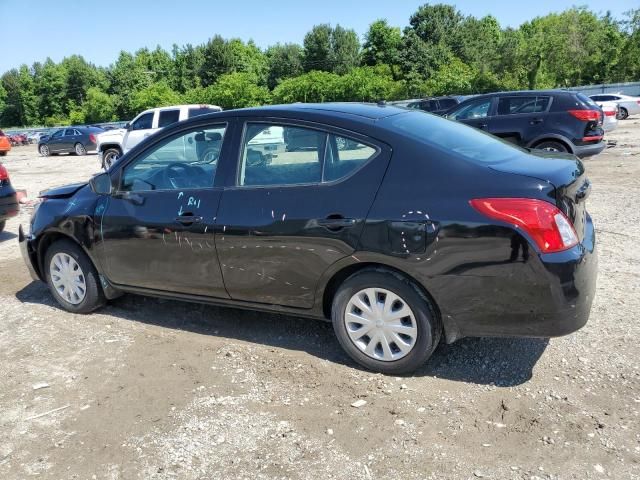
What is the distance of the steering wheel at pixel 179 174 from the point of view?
4270 millimetres

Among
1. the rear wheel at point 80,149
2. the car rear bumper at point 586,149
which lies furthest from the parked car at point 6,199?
the rear wheel at point 80,149

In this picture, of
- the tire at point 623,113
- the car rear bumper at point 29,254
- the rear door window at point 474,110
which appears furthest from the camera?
the tire at point 623,113

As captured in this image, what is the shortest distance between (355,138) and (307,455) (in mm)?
1921

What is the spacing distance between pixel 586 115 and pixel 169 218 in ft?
31.2

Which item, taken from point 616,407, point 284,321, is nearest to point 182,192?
point 284,321

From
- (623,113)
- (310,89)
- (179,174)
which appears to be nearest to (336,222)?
(179,174)

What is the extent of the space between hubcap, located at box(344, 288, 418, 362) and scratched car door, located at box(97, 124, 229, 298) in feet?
3.46

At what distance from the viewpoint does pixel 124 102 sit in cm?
7500

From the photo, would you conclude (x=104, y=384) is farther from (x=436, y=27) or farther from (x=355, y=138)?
(x=436, y=27)

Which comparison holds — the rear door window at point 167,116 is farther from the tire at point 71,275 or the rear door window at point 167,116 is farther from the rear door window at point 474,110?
the tire at point 71,275

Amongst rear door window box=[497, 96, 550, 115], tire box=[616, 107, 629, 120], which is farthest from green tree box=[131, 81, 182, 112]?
rear door window box=[497, 96, 550, 115]

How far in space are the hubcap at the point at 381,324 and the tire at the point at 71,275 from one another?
243 cm

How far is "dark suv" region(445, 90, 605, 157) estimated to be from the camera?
11.0 m

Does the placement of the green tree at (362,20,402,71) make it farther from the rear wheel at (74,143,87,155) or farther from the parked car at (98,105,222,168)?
the parked car at (98,105,222,168)
